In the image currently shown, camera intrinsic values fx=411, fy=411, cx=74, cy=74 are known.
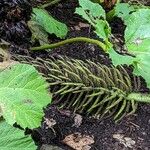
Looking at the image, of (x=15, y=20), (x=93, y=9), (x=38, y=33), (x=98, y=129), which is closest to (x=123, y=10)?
(x=93, y=9)

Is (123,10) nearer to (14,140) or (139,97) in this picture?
(139,97)

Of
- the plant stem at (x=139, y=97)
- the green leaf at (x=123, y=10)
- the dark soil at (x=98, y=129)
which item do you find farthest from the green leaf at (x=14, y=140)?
the green leaf at (x=123, y=10)

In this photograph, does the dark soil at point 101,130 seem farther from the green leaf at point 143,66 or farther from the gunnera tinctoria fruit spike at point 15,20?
the gunnera tinctoria fruit spike at point 15,20

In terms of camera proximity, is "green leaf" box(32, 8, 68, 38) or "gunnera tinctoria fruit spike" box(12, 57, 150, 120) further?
"green leaf" box(32, 8, 68, 38)

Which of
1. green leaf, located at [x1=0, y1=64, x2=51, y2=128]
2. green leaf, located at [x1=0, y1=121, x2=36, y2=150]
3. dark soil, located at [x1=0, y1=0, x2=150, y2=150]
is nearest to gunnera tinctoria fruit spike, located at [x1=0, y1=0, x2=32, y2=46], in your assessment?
dark soil, located at [x1=0, y1=0, x2=150, y2=150]

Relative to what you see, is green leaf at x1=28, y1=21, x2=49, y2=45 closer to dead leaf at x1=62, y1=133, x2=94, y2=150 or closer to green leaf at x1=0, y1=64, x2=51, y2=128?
dead leaf at x1=62, y1=133, x2=94, y2=150
